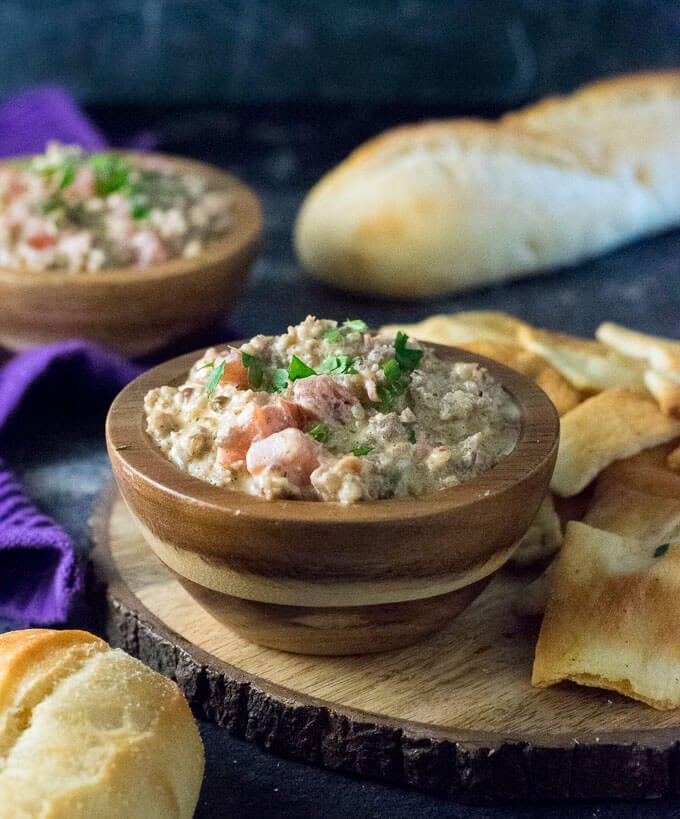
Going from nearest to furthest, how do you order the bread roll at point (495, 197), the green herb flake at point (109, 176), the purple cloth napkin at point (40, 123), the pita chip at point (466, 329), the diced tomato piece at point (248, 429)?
1. the diced tomato piece at point (248, 429)
2. the pita chip at point (466, 329)
3. the green herb flake at point (109, 176)
4. the bread roll at point (495, 197)
5. the purple cloth napkin at point (40, 123)

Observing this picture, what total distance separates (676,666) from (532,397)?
506 millimetres

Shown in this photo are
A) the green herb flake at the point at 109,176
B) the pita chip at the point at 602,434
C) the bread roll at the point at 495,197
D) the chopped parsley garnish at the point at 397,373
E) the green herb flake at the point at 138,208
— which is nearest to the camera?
the chopped parsley garnish at the point at 397,373

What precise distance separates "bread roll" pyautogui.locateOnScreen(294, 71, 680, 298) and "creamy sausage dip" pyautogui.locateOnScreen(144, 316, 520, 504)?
5.81 ft

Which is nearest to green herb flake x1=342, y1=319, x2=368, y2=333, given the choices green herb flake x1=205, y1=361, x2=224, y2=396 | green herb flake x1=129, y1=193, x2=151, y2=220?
green herb flake x1=205, y1=361, x2=224, y2=396

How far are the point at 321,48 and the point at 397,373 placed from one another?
3.70 m

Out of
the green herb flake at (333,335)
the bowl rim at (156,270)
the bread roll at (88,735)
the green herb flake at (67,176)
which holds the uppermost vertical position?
the green herb flake at (333,335)

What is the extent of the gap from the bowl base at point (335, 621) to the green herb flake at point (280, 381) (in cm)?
33

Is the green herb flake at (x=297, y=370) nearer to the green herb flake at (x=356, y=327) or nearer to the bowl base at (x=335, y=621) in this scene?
the green herb flake at (x=356, y=327)

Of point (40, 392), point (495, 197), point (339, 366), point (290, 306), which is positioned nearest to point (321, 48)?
point (495, 197)

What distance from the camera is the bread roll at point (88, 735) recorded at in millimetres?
1449

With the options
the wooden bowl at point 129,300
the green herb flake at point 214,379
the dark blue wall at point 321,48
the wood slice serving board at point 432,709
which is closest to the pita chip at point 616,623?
the wood slice serving board at point 432,709

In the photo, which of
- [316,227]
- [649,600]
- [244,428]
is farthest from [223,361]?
[316,227]

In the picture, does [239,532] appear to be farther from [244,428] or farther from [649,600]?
[649,600]

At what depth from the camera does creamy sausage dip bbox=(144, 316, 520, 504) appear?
1.70m
